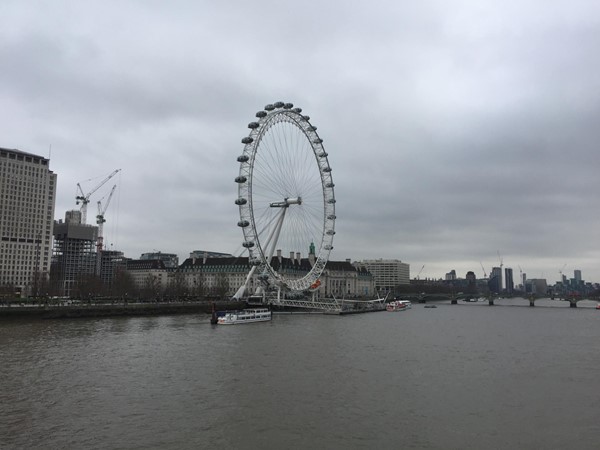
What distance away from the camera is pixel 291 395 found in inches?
846

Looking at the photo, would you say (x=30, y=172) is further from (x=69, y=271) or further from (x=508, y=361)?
(x=508, y=361)

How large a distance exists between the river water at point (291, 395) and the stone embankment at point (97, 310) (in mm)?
21139

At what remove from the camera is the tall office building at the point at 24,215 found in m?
138

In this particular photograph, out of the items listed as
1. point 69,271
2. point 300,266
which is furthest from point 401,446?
point 69,271

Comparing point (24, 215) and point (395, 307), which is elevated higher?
point (24, 215)

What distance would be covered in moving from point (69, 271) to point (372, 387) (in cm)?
17354

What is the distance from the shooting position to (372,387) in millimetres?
23172

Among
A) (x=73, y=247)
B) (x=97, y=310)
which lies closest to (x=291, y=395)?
(x=97, y=310)

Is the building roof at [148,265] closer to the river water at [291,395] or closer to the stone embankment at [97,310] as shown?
the stone embankment at [97,310]

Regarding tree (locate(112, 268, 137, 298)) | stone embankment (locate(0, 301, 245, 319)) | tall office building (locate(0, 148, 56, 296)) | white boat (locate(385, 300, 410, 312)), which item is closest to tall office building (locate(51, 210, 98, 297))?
tall office building (locate(0, 148, 56, 296))

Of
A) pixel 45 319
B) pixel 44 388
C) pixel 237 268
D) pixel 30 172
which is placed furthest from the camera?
pixel 237 268

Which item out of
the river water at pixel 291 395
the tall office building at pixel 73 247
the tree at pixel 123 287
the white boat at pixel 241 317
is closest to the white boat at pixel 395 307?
the white boat at pixel 241 317

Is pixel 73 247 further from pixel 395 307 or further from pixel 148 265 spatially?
pixel 395 307

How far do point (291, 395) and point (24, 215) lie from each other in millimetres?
143749
